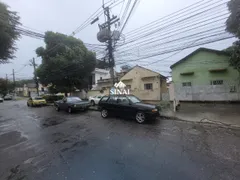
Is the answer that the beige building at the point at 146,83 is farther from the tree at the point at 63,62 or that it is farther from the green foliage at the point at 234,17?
the green foliage at the point at 234,17

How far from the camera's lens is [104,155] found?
3.47 meters

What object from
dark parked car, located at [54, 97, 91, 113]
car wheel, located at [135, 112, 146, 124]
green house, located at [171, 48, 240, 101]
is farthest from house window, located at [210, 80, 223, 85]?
dark parked car, located at [54, 97, 91, 113]

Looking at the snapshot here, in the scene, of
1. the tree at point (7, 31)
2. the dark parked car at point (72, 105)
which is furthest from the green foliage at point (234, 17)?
the tree at point (7, 31)

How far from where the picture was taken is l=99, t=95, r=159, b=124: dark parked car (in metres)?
6.40

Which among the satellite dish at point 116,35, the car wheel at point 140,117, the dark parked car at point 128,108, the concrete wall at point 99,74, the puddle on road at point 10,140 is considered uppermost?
the satellite dish at point 116,35

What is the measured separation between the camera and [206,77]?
12422mm

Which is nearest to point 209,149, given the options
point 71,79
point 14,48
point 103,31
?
point 103,31

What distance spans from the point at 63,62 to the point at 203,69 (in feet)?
56.7

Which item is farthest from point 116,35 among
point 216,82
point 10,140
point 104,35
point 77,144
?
point 216,82

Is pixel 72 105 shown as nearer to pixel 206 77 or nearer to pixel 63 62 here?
pixel 63 62

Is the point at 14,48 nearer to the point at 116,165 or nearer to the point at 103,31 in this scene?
the point at 103,31

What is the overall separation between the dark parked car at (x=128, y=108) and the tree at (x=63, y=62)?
11.5 metres

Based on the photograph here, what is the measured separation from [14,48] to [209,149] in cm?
1445

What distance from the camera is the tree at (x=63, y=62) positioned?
17.1 meters
